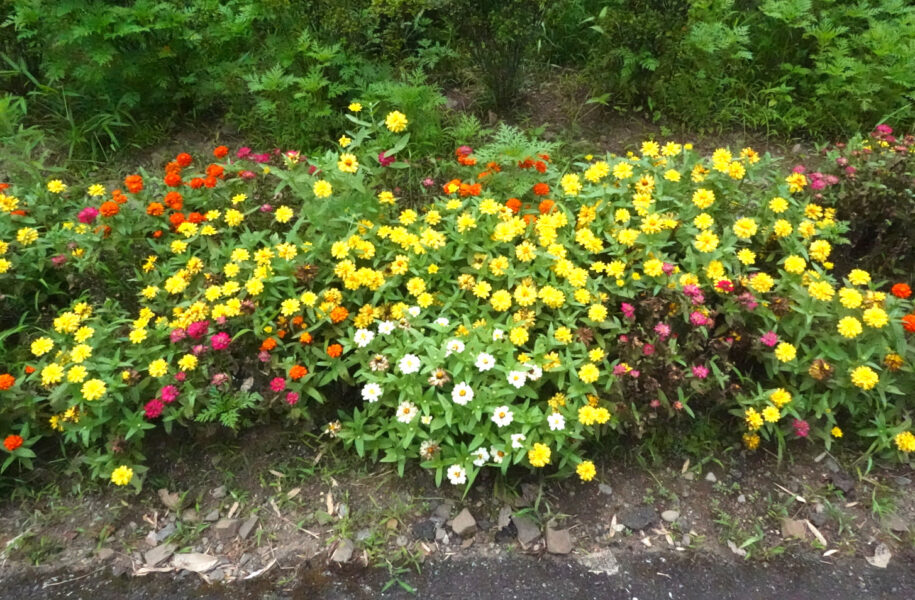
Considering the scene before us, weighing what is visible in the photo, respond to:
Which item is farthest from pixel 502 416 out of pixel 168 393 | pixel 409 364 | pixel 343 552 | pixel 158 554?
pixel 158 554

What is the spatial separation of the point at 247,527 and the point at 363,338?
2.79ft

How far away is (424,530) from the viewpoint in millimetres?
2471

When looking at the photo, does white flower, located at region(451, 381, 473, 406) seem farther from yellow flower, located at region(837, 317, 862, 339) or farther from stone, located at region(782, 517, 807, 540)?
yellow flower, located at region(837, 317, 862, 339)

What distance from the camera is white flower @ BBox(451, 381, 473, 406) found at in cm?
239

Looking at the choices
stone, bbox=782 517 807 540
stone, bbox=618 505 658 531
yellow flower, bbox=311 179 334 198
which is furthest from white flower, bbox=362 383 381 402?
stone, bbox=782 517 807 540

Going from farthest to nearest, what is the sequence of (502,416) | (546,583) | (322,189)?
(322,189)
(502,416)
(546,583)

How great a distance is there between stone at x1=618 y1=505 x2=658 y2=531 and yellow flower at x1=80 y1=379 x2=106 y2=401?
6.58 ft

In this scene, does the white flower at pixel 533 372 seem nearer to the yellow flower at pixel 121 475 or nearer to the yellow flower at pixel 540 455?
the yellow flower at pixel 540 455

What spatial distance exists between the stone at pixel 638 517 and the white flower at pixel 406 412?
89 centimetres

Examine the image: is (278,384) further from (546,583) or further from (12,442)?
(546,583)

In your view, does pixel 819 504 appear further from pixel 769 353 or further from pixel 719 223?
pixel 719 223

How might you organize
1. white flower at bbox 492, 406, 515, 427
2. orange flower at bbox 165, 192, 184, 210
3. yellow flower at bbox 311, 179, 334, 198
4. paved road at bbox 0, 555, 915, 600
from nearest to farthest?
paved road at bbox 0, 555, 915, 600
white flower at bbox 492, 406, 515, 427
yellow flower at bbox 311, 179, 334, 198
orange flower at bbox 165, 192, 184, 210

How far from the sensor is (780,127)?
415cm

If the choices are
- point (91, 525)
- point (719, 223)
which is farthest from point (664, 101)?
point (91, 525)
